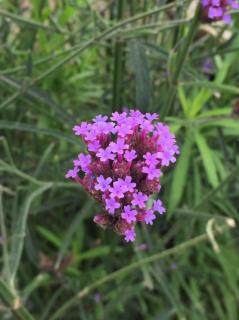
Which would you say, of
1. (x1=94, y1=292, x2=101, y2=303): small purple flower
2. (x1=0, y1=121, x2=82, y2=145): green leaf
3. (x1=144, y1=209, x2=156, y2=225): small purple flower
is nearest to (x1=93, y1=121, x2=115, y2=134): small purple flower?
(x1=144, y1=209, x2=156, y2=225): small purple flower

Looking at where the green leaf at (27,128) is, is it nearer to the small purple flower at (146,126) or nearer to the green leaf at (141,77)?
the green leaf at (141,77)

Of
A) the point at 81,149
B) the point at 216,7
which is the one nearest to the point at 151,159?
the point at 216,7

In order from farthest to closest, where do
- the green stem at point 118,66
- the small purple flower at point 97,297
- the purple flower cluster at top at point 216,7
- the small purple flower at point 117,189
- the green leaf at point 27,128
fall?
the small purple flower at point 97,297, the green stem at point 118,66, the green leaf at point 27,128, the purple flower cluster at top at point 216,7, the small purple flower at point 117,189

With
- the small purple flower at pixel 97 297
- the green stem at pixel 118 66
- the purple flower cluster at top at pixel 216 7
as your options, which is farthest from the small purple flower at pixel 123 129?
the small purple flower at pixel 97 297

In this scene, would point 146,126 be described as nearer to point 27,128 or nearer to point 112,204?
point 112,204

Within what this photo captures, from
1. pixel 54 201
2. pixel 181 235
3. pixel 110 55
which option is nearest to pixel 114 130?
pixel 54 201

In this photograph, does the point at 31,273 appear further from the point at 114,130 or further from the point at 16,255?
the point at 114,130

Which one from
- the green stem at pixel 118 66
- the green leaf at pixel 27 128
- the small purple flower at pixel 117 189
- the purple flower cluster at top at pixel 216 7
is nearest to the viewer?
the small purple flower at pixel 117 189
